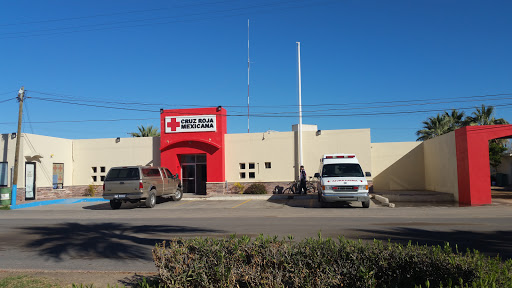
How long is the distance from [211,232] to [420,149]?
2031 centimetres

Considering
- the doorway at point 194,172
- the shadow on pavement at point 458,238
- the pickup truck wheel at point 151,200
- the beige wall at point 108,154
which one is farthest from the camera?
the beige wall at point 108,154

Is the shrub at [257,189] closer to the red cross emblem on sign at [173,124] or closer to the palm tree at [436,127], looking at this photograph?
the red cross emblem on sign at [173,124]

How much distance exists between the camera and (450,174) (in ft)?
68.1

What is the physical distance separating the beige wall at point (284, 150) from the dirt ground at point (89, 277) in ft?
67.6

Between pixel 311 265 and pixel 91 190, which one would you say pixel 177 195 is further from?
pixel 311 265

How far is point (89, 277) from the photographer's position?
6.18 metres

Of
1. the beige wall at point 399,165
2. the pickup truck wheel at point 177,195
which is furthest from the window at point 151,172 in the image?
the beige wall at point 399,165

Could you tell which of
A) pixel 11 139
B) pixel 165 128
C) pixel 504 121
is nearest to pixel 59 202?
pixel 11 139

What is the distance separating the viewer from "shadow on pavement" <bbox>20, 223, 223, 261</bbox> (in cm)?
819

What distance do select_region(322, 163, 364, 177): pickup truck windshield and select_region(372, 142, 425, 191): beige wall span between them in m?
9.45

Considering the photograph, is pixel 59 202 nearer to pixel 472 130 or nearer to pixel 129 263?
pixel 129 263

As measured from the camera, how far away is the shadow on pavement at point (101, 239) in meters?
8.19

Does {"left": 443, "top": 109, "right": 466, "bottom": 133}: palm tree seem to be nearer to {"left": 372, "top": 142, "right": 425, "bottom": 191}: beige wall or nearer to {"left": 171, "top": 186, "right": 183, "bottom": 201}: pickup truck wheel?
{"left": 372, "top": 142, "right": 425, "bottom": 191}: beige wall

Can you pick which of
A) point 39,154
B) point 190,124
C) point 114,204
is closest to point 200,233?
point 114,204
